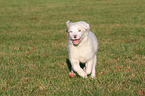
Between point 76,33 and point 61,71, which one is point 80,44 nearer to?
point 76,33

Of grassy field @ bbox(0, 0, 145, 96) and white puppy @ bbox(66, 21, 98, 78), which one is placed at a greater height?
white puppy @ bbox(66, 21, 98, 78)

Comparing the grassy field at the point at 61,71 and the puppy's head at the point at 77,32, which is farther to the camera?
the grassy field at the point at 61,71

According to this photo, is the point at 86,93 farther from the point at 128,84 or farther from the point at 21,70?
the point at 21,70

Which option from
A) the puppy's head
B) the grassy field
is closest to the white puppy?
the puppy's head

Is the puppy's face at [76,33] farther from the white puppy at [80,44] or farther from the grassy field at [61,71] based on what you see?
the grassy field at [61,71]

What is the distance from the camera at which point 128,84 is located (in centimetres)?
455

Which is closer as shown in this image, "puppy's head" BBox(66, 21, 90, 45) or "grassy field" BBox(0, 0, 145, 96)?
"puppy's head" BBox(66, 21, 90, 45)

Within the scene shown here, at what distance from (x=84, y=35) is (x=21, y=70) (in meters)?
2.28

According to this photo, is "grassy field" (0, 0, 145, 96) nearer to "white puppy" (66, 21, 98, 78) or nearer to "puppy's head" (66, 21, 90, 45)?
"white puppy" (66, 21, 98, 78)

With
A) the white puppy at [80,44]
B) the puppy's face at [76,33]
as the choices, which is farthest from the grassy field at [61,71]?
the puppy's face at [76,33]

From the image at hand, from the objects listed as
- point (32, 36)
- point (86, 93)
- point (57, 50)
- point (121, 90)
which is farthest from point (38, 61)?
point (32, 36)

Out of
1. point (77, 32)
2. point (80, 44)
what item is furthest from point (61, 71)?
point (77, 32)

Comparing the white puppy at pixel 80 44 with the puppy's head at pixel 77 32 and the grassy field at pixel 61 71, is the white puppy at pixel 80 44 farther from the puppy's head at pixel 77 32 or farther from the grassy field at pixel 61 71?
the grassy field at pixel 61 71

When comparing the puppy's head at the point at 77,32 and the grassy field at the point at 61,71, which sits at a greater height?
the puppy's head at the point at 77,32
